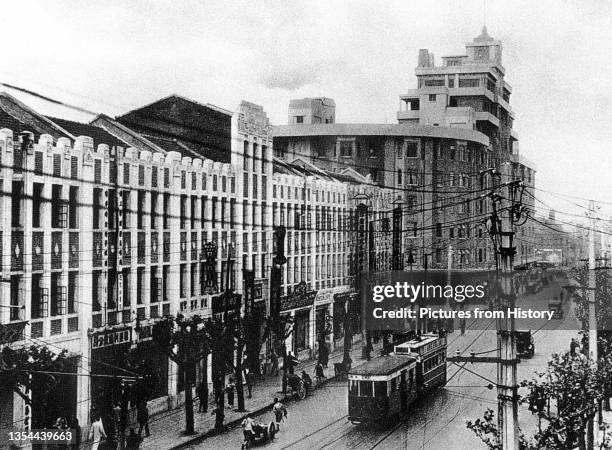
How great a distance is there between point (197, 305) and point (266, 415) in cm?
247

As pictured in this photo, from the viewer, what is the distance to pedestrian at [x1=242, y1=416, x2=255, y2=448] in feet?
45.2

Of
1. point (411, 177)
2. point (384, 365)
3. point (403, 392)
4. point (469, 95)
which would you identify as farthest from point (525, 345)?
point (469, 95)

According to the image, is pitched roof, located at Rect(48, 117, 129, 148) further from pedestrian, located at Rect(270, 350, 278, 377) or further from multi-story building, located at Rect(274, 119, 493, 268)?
pedestrian, located at Rect(270, 350, 278, 377)

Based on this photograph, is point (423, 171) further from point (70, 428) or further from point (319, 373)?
point (70, 428)

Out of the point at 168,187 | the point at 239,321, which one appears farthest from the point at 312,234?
the point at 168,187

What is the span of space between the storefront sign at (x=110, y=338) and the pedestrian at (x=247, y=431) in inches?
102

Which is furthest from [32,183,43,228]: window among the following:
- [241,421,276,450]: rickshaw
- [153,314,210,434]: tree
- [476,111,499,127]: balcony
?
[476,111,499,127]: balcony

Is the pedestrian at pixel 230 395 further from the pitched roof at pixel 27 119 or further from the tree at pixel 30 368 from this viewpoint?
the pitched roof at pixel 27 119

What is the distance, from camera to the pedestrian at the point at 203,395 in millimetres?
14405

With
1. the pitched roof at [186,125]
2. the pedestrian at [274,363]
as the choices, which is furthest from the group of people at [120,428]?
the pitched roof at [186,125]

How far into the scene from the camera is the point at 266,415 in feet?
48.3

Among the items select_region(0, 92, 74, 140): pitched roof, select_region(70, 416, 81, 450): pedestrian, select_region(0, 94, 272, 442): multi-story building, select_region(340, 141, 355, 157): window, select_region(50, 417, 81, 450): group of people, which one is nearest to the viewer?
select_region(0, 94, 272, 442): multi-story building

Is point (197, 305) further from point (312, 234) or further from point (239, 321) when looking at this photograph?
point (312, 234)

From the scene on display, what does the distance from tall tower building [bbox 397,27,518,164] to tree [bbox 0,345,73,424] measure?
899cm
